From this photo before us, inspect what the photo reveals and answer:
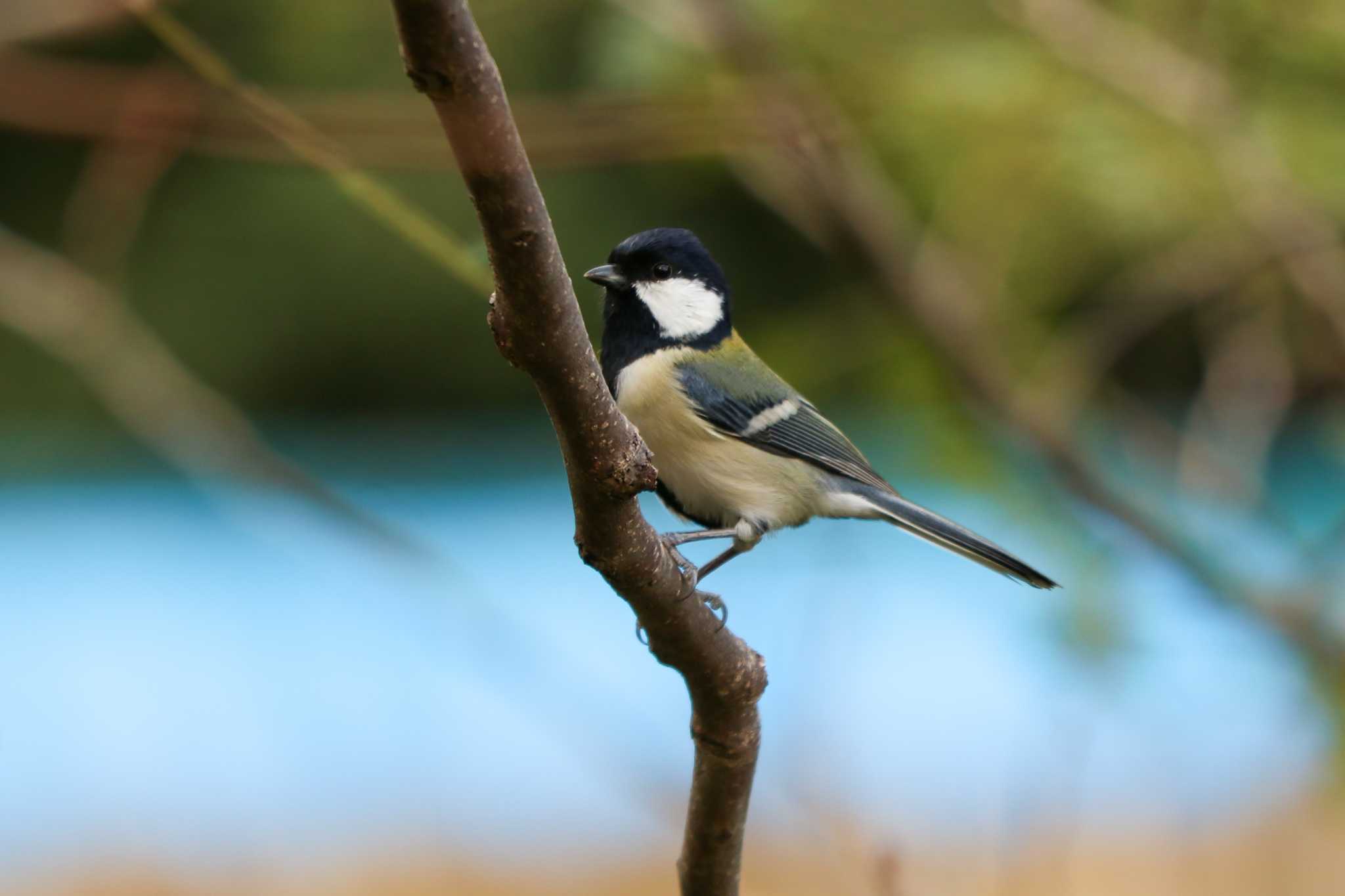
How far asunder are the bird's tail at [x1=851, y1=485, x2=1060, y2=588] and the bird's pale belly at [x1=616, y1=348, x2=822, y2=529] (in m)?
0.09

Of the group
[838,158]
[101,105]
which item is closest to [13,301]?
[101,105]

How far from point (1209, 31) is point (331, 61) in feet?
8.92

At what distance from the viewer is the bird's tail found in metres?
0.93

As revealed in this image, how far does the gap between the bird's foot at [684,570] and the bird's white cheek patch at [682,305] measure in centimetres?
34

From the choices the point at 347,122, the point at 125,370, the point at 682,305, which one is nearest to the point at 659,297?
the point at 682,305

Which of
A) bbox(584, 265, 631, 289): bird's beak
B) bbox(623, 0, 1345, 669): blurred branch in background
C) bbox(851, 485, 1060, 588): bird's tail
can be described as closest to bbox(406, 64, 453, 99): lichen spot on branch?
bbox(851, 485, 1060, 588): bird's tail

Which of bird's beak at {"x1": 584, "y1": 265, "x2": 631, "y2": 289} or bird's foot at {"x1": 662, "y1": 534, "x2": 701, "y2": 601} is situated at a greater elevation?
bird's beak at {"x1": 584, "y1": 265, "x2": 631, "y2": 289}

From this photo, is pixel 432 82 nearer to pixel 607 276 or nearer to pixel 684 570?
pixel 684 570

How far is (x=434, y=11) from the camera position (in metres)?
0.42

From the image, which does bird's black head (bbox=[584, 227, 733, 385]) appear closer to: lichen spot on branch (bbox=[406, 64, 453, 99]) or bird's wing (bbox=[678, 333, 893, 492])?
bird's wing (bbox=[678, 333, 893, 492])

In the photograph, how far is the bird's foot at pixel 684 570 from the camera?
2.24 ft

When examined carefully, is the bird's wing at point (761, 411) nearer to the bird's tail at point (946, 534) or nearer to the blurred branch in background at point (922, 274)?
the bird's tail at point (946, 534)

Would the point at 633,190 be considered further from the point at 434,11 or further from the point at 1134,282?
the point at 434,11

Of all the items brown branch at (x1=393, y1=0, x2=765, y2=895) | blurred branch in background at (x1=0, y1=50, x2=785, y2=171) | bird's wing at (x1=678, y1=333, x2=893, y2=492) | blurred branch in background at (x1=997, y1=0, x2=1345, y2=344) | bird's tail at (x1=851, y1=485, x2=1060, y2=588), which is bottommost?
brown branch at (x1=393, y1=0, x2=765, y2=895)
